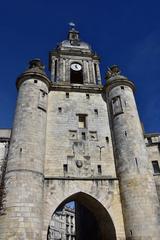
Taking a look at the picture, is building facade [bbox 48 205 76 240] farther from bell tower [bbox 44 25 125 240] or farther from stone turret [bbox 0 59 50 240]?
stone turret [bbox 0 59 50 240]

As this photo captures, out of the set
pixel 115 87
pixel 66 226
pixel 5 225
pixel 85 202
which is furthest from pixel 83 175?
pixel 66 226

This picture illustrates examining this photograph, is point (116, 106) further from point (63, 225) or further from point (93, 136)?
point (63, 225)

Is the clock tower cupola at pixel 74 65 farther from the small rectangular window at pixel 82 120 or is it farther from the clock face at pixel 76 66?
the small rectangular window at pixel 82 120

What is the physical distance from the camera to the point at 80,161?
12586 millimetres

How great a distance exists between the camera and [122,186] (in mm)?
11555

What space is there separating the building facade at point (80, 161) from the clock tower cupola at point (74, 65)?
2.29 ft

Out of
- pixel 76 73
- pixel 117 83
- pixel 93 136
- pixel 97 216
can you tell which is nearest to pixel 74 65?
pixel 76 73

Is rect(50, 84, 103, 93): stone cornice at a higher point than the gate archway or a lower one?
higher

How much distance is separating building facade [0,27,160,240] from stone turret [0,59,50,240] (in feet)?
0.12

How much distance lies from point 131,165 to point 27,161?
505 centimetres

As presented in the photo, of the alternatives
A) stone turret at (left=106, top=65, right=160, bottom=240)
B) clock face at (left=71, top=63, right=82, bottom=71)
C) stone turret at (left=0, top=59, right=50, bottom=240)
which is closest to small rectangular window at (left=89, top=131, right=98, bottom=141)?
stone turret at (left=106, top=65, right=160, bottom=240)

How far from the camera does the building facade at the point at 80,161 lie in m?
10.2

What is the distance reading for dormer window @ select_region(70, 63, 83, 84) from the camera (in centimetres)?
1909

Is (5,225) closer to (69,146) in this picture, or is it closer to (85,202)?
(85,202)
